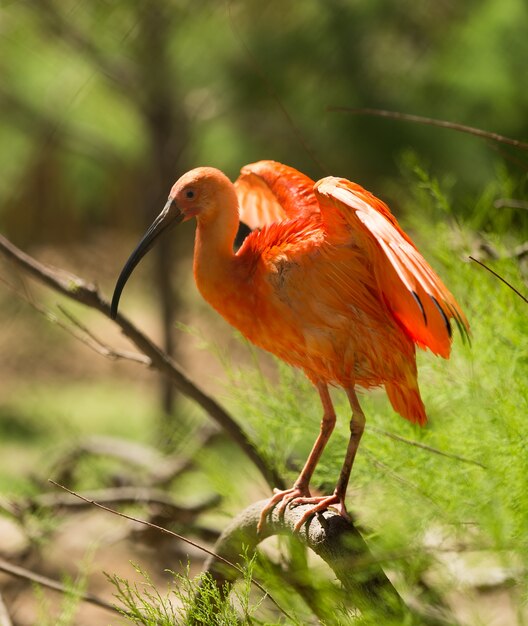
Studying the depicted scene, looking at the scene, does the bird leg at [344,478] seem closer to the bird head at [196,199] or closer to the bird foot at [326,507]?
the bird foot at [326,507]

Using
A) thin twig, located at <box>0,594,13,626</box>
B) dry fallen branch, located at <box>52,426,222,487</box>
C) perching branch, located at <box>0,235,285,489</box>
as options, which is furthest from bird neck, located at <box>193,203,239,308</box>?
dry fallen branch, located at <box>52,426,222,487</box>

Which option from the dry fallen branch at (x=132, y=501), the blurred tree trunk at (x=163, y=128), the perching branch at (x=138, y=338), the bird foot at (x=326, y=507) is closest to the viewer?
the bird foot at (x=326, y=507)

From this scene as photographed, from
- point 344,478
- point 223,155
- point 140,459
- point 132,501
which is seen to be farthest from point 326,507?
point 223,155

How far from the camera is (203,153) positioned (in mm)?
2016

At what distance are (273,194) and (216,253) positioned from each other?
0.09m

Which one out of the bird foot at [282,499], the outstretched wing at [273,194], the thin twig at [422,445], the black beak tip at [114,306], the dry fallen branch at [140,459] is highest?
the outstretched wing at [273,194]

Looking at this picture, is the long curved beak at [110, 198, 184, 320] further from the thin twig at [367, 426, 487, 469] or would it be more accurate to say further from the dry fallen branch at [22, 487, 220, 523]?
the dry fallen branch at [22, 487, 220, 523]

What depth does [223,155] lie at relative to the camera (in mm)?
1914

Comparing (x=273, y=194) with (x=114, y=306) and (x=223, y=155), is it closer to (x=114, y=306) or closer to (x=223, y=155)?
(x=114, y=306)

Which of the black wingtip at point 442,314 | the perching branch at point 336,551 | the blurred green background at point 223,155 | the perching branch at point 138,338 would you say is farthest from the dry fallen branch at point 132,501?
the black wingtip at point 442,314

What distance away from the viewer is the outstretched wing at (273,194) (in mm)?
710

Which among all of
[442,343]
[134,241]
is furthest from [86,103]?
[442,343]

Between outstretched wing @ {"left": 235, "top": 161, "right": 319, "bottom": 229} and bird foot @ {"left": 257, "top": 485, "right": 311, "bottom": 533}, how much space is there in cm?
19

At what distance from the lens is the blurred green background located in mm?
801
